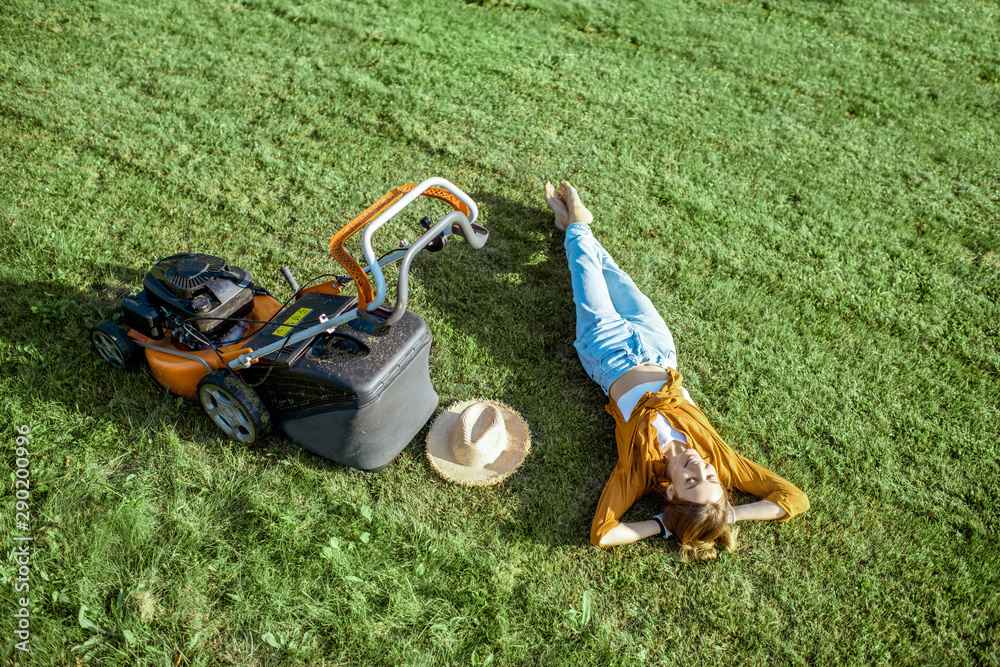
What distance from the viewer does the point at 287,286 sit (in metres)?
4.72

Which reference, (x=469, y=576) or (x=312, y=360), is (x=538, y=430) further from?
(x=312, y=360)

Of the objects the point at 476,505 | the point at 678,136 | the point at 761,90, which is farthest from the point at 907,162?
the point at 476,505

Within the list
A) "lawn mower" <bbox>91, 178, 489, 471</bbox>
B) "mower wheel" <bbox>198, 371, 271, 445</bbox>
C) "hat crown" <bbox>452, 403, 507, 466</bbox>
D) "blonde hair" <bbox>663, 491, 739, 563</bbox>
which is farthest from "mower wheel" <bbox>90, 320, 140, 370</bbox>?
"blonde hair" <bbox>663, 491, 739, 563</bbox>

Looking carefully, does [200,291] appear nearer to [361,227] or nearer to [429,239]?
[361,227]

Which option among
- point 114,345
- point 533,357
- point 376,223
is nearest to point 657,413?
point 533,357

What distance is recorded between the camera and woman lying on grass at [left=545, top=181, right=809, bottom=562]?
355 centimetres

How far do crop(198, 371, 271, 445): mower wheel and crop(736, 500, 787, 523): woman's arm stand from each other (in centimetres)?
300

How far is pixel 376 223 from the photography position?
2.90 metres

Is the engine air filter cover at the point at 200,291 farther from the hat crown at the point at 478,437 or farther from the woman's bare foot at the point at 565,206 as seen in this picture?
the woman's bare foot at the point at 565,206

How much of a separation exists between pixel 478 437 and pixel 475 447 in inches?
2.6

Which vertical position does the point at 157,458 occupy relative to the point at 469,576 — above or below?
above

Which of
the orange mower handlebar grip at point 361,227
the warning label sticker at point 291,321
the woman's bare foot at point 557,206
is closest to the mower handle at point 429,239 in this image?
the orange mower handlebar grip at point 361,227

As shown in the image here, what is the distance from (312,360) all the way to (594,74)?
19.5 feet

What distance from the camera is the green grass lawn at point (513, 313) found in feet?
10.8
